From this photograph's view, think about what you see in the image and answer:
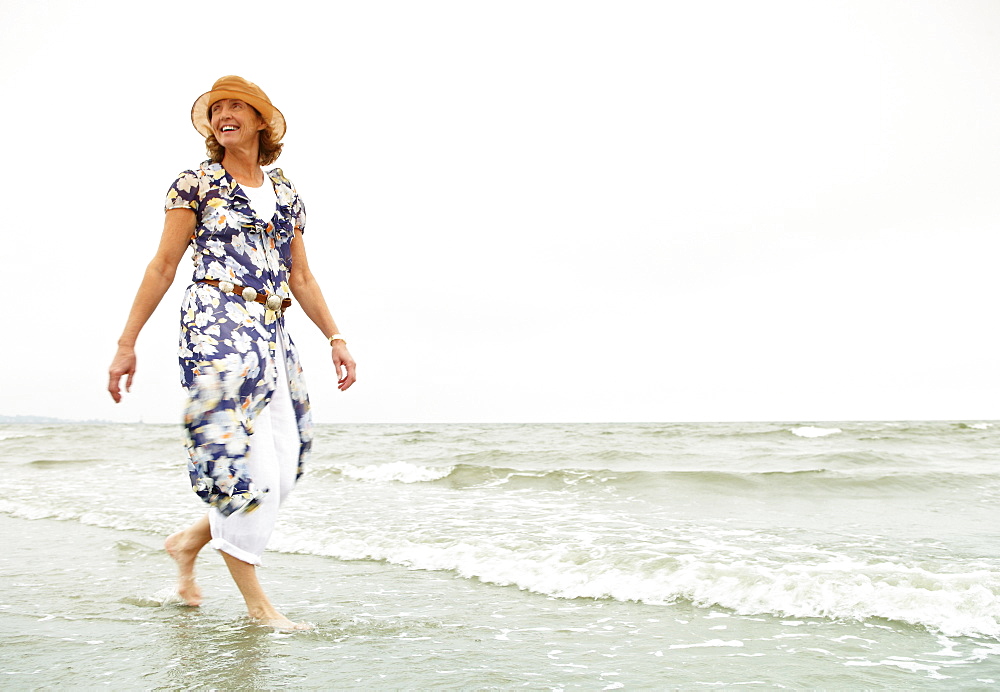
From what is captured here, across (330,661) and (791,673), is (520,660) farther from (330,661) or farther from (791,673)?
(791,673)

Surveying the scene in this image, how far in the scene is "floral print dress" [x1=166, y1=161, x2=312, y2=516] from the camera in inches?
104

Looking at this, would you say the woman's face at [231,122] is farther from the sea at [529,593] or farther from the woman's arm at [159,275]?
the sea at [529,593]

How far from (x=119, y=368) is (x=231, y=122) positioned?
0.95m

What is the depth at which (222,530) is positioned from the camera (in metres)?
2.78

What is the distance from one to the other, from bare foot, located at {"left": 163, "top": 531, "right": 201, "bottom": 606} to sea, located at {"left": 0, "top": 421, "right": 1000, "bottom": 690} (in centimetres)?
6

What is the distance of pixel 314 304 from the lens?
316 cm

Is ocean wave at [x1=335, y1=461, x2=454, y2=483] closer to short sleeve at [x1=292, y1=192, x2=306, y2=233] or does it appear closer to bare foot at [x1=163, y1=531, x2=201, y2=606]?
bare foot at [x1=163, y1=531, x2=201, y2=606]

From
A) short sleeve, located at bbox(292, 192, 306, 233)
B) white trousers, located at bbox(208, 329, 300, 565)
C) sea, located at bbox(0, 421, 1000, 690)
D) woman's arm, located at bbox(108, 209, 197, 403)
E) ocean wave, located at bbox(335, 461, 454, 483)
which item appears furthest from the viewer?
ocean wave, located at bbox(335, 461, 454, 483)

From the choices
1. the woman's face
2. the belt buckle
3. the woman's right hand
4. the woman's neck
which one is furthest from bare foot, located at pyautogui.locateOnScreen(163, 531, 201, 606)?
the woman's face

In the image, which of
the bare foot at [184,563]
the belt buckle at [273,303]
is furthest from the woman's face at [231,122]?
the bare foot at [184,563]

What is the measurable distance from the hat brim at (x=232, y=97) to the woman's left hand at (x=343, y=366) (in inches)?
33.3

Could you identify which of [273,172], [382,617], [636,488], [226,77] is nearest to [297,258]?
[273,172]

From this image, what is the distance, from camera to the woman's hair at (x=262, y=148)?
9.45 feet

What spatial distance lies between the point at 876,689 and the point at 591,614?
47.4 inches
